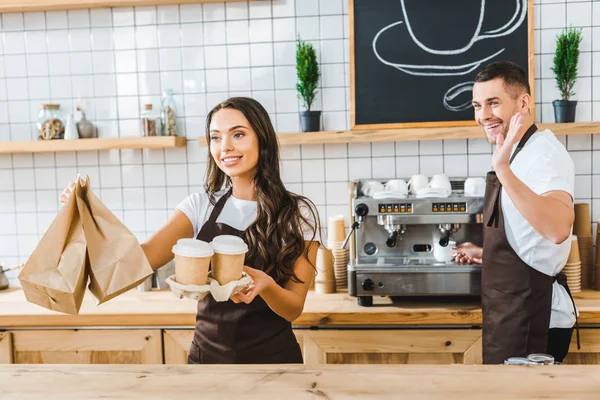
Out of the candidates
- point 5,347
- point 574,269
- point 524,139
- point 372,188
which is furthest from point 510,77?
point 5,347

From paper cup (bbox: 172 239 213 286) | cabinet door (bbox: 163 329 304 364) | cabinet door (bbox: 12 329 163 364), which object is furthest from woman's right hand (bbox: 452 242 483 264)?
paper cup (bbox: 172 239 213 286)

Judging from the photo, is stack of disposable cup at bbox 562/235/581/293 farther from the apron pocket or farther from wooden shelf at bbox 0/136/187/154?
wooden shelf at bbox 0/136/187/154

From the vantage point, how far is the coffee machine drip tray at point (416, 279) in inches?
92.4

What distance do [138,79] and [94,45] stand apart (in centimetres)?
27

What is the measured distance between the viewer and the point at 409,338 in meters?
2.38

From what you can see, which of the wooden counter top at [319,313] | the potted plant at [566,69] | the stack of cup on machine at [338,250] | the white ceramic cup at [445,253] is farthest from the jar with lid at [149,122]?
the potted plant at [566,69]

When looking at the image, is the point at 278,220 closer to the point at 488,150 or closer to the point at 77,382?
the point at 77,382

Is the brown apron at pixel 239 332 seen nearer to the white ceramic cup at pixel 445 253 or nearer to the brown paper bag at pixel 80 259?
the brown paper bag at pixel 80 259

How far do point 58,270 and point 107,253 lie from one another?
11cm

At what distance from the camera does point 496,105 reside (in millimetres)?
2109

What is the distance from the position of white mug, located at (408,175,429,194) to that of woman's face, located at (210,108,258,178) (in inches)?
40.7

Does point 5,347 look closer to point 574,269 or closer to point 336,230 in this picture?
point 336,230

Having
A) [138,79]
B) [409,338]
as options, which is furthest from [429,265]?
[138,79]

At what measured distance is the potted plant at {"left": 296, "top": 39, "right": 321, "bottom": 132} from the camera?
9.16 ft
